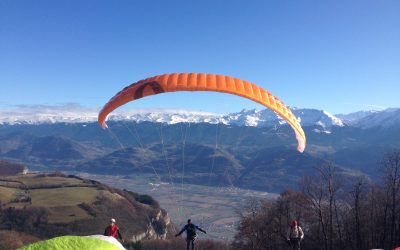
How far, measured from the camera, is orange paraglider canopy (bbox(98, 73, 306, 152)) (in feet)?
54.3

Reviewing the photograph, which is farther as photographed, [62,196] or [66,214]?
[62,196]

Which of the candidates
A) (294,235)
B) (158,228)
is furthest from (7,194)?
(294,235)

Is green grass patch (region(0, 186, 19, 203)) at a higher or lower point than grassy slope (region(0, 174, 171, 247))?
higher

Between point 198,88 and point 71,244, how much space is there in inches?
409

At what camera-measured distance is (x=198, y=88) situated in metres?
16.5

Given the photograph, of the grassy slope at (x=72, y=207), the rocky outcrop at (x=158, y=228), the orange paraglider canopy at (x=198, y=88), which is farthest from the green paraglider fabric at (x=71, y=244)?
the rocky outcrop at (x=158, y=228)

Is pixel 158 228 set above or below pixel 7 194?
below

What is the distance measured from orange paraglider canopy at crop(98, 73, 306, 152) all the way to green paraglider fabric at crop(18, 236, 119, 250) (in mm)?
9867

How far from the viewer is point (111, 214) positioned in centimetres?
A: 15725

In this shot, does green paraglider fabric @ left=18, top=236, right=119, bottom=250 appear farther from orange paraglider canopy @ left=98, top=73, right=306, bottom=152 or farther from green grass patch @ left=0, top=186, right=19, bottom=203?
green grass patch @ left=0, top=186, right=19, bottom=203

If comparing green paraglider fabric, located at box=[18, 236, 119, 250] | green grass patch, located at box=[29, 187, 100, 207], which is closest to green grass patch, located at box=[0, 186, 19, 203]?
green grass patch, located at box=[29, 187, 100, 207]

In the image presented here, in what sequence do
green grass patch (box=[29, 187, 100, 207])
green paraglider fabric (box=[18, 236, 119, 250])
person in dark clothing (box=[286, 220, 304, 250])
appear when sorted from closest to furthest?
1. green paraglider fabric (box=[18, 236, 119, 250])
2. person in dark clothing (box=[286, 220, 304, 250])
3. green grass patch (box=[29, 187, 100, 207])

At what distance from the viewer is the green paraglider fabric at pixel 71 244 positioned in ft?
21.9

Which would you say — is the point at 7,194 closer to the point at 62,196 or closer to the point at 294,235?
the point at 62,196
